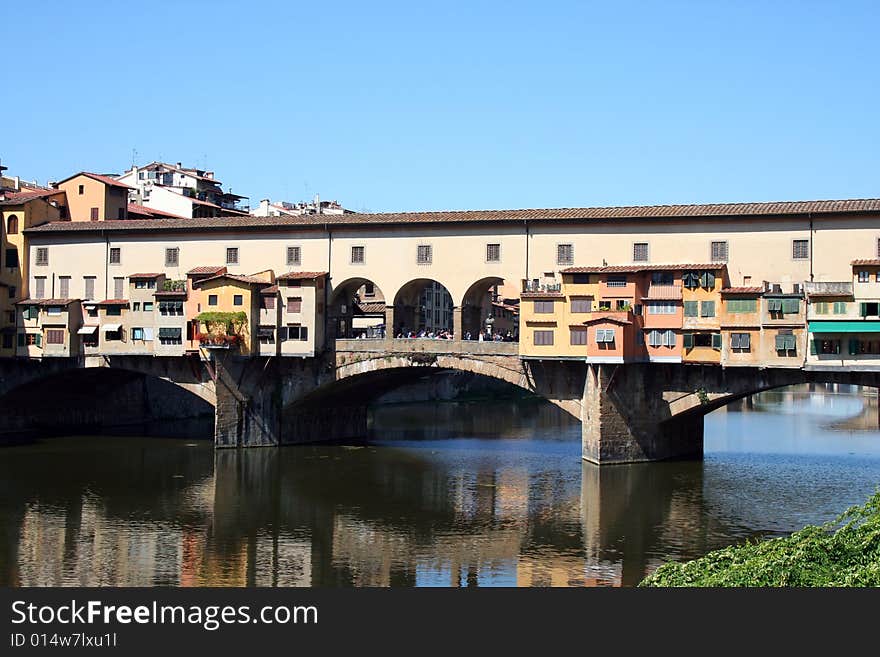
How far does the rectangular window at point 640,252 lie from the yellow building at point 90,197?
3075 cm

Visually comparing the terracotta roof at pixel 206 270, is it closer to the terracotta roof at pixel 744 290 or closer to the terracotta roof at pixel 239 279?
the terracotta roof at pixel 239 279

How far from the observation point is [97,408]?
69.7 metres

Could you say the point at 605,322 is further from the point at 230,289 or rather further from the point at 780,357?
the point at 230,289

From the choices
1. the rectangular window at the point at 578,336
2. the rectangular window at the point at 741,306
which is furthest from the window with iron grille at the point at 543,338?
the rectangular window at the point at 741,306

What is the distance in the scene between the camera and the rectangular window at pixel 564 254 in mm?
53094

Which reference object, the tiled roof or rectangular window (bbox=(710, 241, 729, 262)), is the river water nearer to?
the tiled roof

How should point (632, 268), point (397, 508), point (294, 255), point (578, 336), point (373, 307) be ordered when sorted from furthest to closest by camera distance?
point (373, 307), point (294, 255), point (578, 336), point (632, 268), point (397, 508)

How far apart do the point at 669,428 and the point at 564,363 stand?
5.59 meters

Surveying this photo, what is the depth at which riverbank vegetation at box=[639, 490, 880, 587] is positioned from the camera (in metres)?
21.3

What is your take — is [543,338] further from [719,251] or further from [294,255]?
[294,255]

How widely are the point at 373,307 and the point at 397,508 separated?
40199 mm

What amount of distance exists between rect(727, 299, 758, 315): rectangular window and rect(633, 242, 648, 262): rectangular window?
4.53 m

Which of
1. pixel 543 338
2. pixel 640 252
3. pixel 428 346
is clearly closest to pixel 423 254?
pixel 428 346

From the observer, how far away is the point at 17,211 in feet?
210
